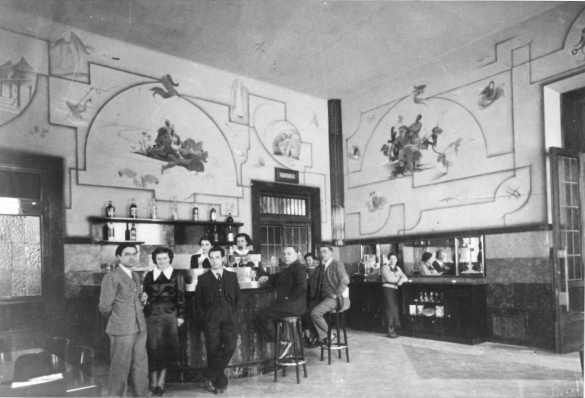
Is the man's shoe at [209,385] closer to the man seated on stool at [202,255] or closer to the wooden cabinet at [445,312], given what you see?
the man seated on stool at [202,255]

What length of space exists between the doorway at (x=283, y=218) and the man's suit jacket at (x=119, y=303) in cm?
464

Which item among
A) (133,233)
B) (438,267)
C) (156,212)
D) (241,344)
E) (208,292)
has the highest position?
(156,212)

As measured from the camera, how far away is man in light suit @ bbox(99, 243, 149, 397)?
4422mm

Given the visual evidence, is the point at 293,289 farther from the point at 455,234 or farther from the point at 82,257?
the point at 455,234

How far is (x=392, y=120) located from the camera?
9375 millimetres

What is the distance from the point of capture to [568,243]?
270 inches

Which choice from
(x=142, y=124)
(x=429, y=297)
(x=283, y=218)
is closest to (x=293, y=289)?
(x=429, y=297)

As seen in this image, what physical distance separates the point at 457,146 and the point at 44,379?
711cm

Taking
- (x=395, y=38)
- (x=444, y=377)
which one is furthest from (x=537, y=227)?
(x=395, y=38)

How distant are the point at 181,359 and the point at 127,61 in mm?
4876

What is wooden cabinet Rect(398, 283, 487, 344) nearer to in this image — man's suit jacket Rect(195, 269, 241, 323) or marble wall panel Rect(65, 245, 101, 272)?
man's suit jacket Rect(195, 269, 241, 323)

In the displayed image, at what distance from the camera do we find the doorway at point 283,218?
9.30 meters

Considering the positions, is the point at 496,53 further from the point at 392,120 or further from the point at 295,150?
the point at 295,150

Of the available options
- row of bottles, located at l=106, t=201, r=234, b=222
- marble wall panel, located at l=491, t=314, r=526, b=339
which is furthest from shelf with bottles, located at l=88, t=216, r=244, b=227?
marble wall panel, located at l=491, t=314, r=526, b=339
